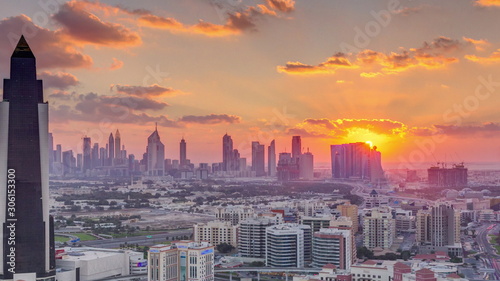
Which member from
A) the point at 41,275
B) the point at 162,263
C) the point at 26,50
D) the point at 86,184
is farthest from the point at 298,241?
the point at 86,184

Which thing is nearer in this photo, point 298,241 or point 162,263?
point 162,263

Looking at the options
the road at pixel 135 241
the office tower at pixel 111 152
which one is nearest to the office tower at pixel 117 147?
the office tower at pixel 111 152

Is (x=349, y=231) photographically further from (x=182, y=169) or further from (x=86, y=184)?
(x=182, y=169)

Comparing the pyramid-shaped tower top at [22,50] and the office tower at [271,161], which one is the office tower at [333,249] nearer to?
the pyramid-shaped tower top at [22,50]

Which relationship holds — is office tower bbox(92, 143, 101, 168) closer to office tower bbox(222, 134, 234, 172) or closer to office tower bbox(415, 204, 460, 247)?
office tower bbox(222, 134, 234, 172)

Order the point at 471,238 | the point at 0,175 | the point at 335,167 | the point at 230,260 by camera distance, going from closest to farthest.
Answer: the point at 0,175 < the point at 230,260 < the point at 471,238 < the point at 335,167

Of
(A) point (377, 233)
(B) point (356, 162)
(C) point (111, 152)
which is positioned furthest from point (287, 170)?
(A) point (377, 233)

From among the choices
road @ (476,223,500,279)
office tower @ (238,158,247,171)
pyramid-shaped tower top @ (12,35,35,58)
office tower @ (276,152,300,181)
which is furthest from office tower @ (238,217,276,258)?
office tower @ (238,158,247,171)
